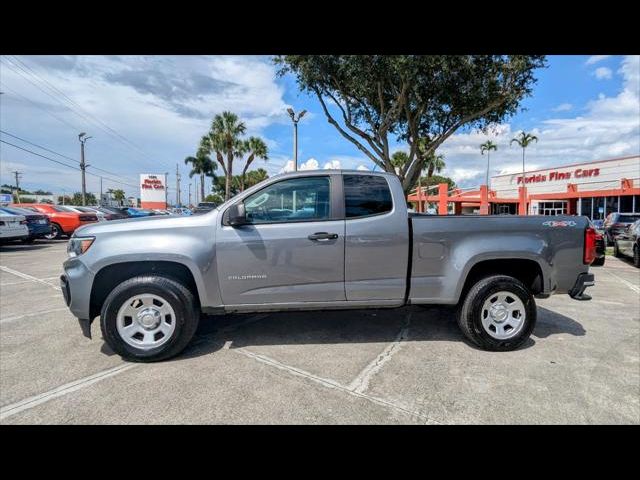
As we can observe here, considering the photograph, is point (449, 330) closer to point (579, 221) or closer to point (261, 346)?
point (579, 221)

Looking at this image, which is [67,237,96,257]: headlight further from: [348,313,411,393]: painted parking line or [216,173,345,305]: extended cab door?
[348,313,411,393]: painted parking line

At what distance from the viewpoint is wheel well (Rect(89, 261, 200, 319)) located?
12.1 ft

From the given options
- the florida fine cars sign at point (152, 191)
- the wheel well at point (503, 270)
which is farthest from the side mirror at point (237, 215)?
the florida fine cars sign at point (152, 191)

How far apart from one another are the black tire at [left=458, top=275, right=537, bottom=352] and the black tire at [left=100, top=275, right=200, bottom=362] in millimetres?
2895

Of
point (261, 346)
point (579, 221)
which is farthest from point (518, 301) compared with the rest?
point (261, 346)

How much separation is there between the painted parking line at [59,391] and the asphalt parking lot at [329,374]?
0.01m

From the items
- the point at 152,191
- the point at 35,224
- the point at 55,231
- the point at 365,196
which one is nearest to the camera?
the point at 365,196

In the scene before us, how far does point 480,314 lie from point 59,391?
3994mm

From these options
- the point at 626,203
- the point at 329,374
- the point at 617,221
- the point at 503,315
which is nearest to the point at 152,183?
the point at 626,203

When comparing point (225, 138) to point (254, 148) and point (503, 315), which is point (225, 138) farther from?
point (503, 315)

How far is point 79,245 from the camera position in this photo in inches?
144

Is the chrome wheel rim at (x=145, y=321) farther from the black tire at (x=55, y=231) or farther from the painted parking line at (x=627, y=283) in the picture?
the black tire at (x=55, y=231)

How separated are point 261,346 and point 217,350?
1.51 feet
